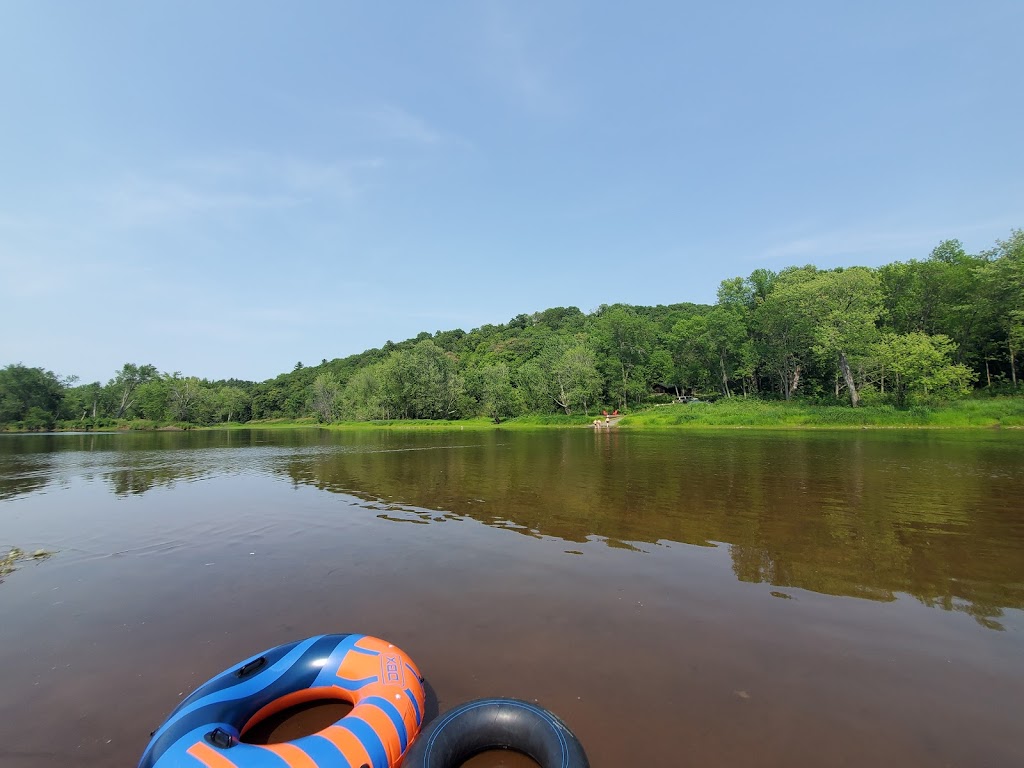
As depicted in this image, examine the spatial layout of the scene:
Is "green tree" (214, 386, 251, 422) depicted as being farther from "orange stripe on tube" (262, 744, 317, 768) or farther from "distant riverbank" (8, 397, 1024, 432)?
"orange stripe on tube" (262, 744, 317, 768)

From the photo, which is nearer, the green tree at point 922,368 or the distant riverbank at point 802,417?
the distant riverbank at point 802,417

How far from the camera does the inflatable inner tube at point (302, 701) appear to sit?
2.95 m

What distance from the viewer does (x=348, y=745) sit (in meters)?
3.16

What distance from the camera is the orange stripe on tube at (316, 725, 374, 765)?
10.2ft

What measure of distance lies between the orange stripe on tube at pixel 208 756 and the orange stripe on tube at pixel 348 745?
559 mm

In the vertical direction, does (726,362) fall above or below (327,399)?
above

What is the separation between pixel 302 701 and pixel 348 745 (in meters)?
1.30

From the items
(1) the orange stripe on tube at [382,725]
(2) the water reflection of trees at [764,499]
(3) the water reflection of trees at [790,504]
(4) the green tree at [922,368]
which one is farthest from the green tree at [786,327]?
(1) the orange stripe on tube at [382,725]

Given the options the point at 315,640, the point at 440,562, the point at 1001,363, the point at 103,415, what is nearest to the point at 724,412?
the point at 1001,363

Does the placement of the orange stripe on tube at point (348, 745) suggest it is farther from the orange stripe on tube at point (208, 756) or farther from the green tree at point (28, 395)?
the green tree at point (28, 395)

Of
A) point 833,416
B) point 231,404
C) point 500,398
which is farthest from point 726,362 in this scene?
point 231,404

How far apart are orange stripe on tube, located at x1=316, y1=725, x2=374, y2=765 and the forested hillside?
4929 cm

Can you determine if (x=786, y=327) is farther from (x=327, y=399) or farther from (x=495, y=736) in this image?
(x=327, y=399)

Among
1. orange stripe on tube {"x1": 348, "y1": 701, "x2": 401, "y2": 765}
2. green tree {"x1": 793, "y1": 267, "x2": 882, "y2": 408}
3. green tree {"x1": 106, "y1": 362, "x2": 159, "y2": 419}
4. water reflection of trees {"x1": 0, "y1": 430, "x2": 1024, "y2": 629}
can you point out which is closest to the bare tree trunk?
green tree {"x1": 793, "y1": 267, "x2": 882, "y2": 408}
